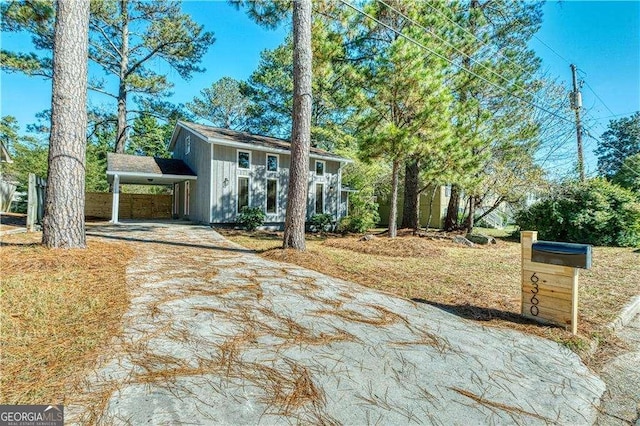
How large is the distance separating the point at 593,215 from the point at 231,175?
14.1 metres

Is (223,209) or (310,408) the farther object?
(223,209)

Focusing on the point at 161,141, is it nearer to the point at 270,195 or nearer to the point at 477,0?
the point at 270,195

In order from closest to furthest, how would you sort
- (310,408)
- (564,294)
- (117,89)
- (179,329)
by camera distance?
1. (310,408)
2. (179,329)
3. (564,294)
4. (117,89)

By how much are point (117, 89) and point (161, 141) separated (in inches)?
369

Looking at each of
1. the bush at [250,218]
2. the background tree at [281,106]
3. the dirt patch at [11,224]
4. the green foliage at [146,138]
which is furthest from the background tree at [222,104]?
the dirt patch at [11,224]

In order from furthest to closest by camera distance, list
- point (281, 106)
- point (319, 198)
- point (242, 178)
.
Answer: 1. point (281, 106)
2. point (319, 198)
3. point (242, 178)

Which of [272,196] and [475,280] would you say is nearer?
[475,280]

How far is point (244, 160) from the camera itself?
44.0 feet

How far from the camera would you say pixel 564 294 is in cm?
312

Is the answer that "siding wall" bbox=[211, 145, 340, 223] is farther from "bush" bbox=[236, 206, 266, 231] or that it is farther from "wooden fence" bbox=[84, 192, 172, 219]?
"wooden fence" bbox=[84, 192, 172, 219]

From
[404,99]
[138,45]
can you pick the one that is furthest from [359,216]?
[138,45]

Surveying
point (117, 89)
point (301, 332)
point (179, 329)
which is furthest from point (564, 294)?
point (117, 89)

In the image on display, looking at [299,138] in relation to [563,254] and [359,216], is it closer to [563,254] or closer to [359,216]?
[563,254]

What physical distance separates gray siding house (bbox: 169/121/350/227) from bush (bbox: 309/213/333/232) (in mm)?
934
